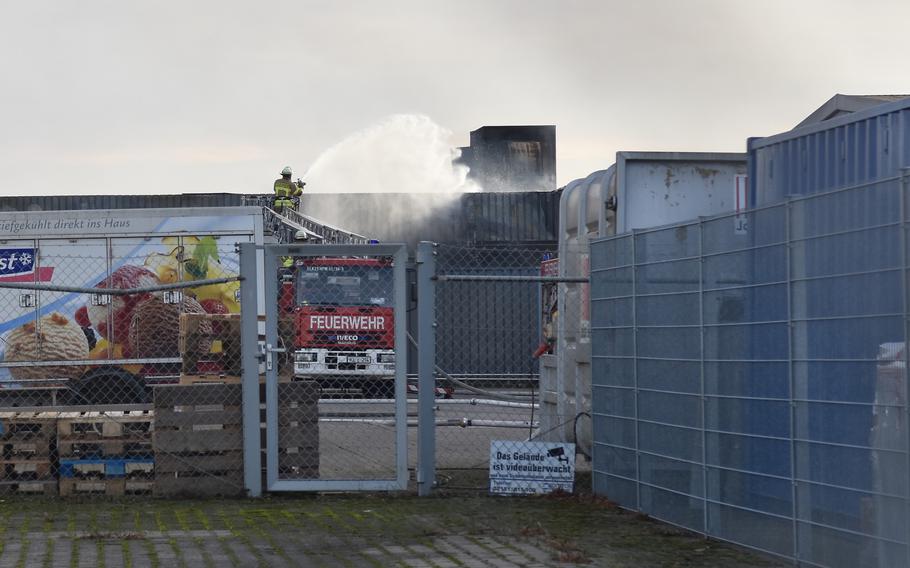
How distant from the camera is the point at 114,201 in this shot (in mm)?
34656

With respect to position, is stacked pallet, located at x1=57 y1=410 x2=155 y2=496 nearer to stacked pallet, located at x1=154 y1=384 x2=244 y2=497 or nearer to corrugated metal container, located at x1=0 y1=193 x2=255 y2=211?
stacked pallet, located at x1=154 y1=384 x2=244 y2=497

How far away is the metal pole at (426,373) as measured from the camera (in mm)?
11398

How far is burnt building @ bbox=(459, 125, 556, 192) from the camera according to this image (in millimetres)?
45594

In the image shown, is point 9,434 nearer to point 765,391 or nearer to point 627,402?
point 627,402

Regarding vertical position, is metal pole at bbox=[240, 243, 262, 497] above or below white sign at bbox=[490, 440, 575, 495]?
above

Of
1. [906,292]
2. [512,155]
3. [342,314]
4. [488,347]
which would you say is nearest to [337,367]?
[342,314]

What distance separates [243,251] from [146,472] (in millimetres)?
2231

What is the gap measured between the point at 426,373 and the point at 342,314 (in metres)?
9.48

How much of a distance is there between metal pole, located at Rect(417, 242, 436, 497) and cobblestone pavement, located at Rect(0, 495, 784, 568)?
0.32m

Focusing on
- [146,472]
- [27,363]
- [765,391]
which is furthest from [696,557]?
[27,363]

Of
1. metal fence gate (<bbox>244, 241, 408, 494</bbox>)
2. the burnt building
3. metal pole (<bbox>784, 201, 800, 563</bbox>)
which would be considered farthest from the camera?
the burnt building

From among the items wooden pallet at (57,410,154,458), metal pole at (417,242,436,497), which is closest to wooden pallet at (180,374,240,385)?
wooden pallet at (57,410,154,458)

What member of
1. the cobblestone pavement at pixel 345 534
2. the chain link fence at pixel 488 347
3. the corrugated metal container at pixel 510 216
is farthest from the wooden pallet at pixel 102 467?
the corrugated metal container at pixel 510 216

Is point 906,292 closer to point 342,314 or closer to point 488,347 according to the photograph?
point 342,314
